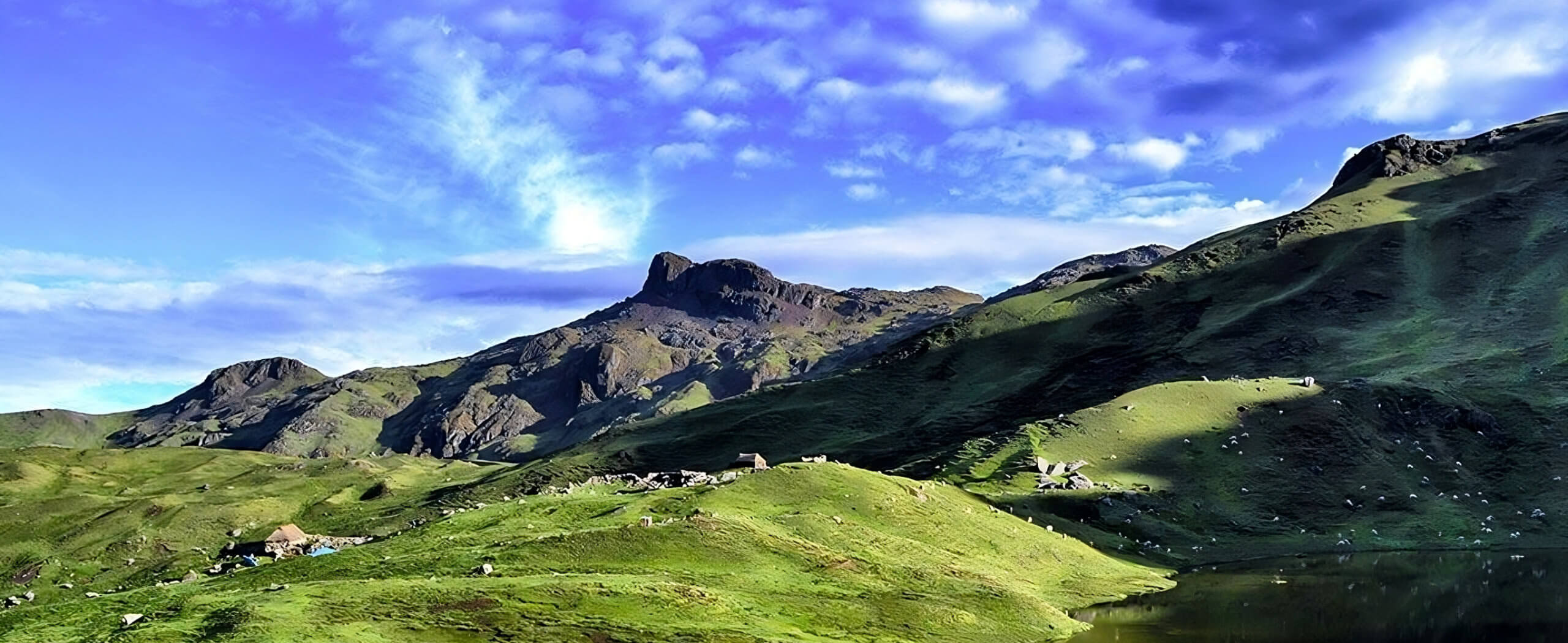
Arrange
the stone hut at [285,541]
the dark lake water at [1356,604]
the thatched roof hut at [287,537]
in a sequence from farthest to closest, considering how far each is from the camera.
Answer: the thatched roof hut at [287,537] < the stone hut at [285,541] < the dark lake water at [1356,604]

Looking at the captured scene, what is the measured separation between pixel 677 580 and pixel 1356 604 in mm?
60300

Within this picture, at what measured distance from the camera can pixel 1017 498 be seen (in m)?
136

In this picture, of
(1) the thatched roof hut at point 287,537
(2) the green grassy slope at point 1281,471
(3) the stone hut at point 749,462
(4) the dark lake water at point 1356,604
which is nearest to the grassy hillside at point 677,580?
(4) the dark lake water at point 1356,604

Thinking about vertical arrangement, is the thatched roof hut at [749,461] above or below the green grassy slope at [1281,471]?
above

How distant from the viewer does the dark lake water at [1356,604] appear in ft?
230

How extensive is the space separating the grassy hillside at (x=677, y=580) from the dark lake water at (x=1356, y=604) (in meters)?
6.20

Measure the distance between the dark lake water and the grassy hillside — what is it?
6198mm

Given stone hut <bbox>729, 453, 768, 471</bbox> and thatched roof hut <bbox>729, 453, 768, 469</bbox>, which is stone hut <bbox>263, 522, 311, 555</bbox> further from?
thatched roof hut <bbox>729, 453, 768, 469</bbox>

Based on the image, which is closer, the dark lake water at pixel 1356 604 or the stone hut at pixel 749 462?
the dark lake water at pixel 1356 604

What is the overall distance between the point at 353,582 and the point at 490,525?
2671cm

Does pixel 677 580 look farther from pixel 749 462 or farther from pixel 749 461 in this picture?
pixel 749 462

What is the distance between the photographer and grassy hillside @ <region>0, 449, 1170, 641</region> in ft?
181

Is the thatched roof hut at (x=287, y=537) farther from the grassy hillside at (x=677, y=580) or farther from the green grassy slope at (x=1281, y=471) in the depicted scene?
the green grassy slope at (x=1281, y=471)

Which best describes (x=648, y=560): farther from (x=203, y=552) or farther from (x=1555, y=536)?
(x=203, y=552)
